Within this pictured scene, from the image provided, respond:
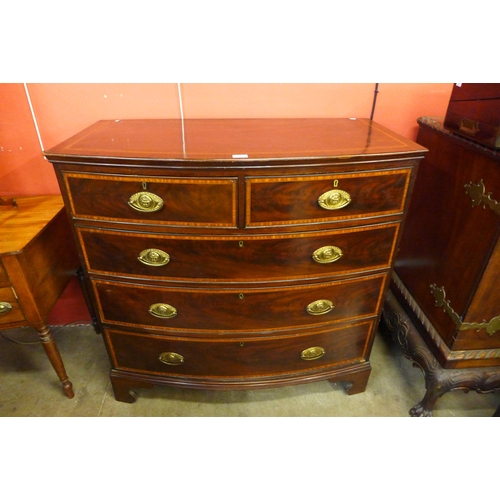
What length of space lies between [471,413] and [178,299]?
1367mm

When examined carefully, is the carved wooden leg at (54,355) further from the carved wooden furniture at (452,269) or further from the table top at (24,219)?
the carved wooden furniture at (452,269)

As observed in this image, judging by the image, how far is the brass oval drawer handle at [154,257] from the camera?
1.10m

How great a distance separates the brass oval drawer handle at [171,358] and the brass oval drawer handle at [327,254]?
67cm

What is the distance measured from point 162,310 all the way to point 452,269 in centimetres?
106

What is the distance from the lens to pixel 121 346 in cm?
137

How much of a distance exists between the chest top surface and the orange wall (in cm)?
10

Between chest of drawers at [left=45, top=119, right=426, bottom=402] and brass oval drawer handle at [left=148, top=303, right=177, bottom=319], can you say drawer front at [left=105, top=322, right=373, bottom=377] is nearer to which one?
chest of drawers at [left=45, top=119, right=426, bottom=402]

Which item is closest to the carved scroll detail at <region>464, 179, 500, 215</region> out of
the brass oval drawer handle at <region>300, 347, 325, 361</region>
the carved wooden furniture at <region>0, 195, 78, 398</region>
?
the brass oval drawer handle at <region>300, 347, 325, 361</region>

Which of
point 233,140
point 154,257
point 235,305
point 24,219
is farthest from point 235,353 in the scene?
point 24,219

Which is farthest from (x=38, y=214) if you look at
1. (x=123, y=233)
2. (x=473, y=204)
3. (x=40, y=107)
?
(x=473, y=204)

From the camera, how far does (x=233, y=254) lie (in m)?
1.10

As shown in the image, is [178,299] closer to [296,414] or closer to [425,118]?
[296,414]

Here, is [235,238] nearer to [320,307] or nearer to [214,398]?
[320,307]

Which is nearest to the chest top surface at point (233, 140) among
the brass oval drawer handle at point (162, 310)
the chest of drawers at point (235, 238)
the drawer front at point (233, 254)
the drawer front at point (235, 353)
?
the chest of drawers at point (235, 238)
